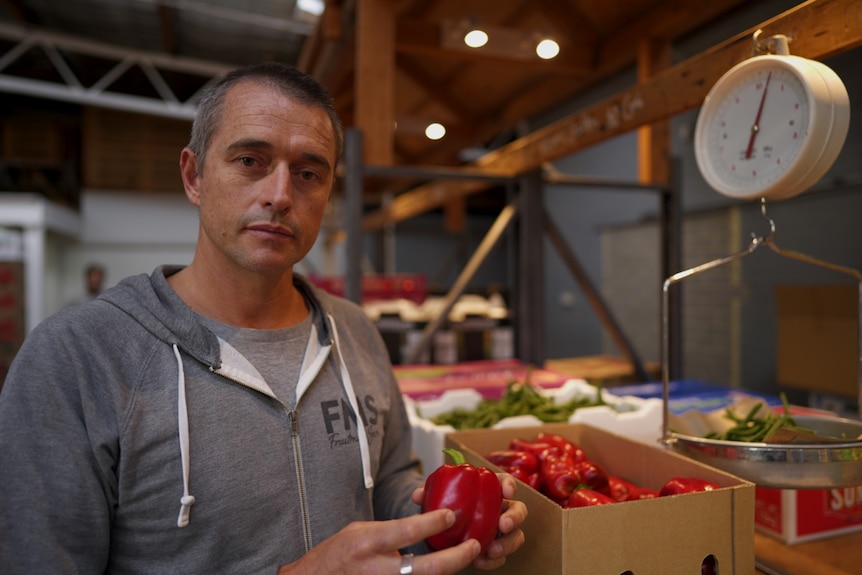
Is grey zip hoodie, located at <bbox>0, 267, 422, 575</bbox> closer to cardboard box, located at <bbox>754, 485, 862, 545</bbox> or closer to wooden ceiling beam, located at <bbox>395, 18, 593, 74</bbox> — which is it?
cardboard box, located at <bbox>754, 485, 862, 545</bbox>

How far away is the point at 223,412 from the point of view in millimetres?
1315

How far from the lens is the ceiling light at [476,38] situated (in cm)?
336

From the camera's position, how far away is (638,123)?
8.06ft

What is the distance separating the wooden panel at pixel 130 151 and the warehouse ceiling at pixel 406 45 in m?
1.67

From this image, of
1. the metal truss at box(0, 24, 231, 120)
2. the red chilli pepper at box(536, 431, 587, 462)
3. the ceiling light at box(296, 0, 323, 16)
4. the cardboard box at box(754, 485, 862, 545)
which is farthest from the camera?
the metal truss at box(0, 24, 231, 120)

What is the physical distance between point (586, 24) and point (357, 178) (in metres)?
1.82

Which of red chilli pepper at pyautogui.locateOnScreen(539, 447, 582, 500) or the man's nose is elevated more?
the man's nose

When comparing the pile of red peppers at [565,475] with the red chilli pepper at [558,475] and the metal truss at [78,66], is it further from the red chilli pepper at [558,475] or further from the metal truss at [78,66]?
the metal truss at [78,66]

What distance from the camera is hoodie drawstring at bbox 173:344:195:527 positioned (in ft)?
4.01

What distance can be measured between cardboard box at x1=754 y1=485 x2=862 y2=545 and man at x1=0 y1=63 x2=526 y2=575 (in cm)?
100

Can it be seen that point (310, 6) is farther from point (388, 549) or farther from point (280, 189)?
point (388, 549)

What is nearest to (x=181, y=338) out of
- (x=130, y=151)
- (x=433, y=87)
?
(x=433, y=87)

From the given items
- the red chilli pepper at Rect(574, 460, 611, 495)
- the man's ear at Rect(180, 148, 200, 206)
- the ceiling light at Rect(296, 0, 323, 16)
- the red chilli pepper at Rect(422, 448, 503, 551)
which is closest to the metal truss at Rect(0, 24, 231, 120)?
the ceiling light at Rect(296, 0, 323, 16)

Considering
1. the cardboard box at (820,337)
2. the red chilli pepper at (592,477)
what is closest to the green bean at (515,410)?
the red chilli pepper at (592,477)
